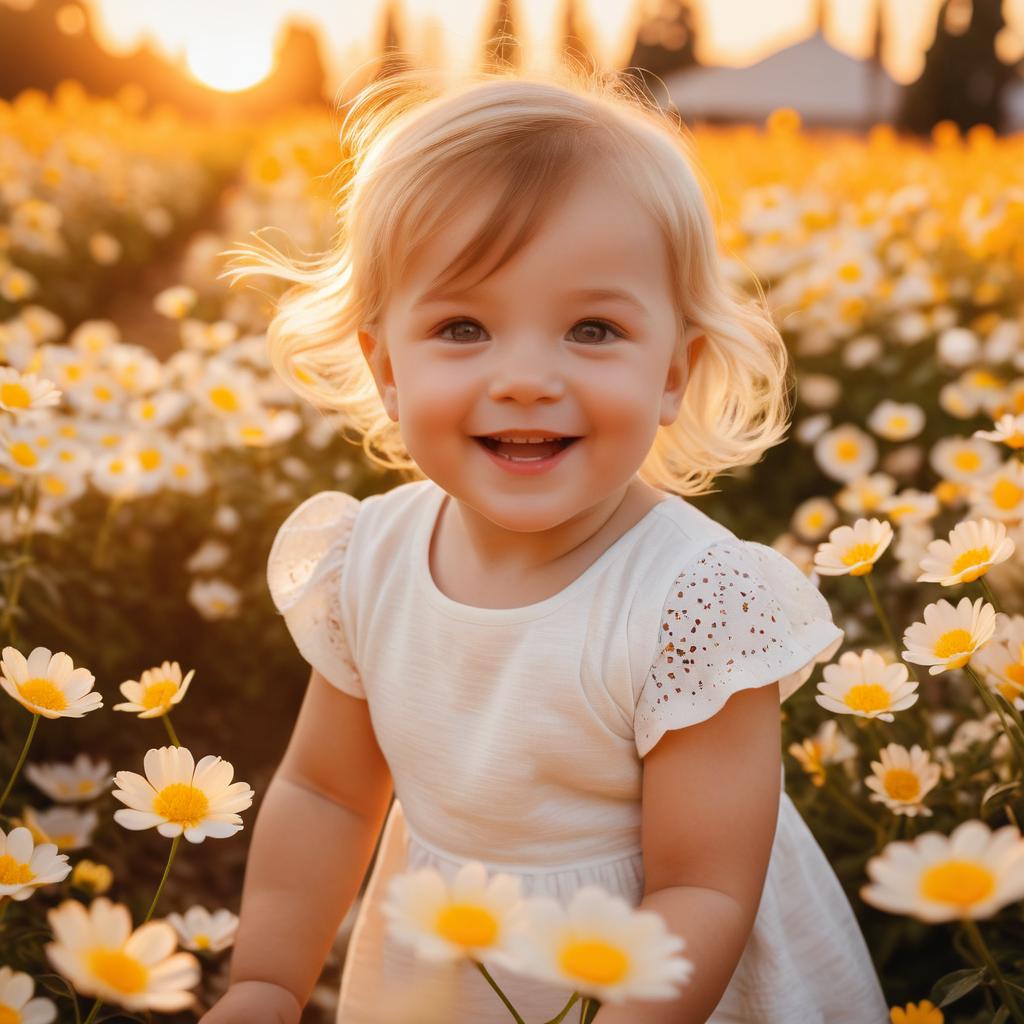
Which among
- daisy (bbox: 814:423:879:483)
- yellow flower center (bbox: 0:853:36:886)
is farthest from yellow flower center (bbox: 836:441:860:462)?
yellow flower center (bbox: 0:853:36:886)

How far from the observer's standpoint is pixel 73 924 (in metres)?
0.72

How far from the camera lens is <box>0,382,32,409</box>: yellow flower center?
1.48 m

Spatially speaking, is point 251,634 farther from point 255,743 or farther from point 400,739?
point 400,739

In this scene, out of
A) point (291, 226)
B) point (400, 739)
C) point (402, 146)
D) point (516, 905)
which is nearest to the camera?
point (516, 905)

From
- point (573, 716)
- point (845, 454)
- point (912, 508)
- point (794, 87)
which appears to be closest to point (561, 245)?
point (573, 716)

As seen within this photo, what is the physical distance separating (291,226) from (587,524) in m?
5.10

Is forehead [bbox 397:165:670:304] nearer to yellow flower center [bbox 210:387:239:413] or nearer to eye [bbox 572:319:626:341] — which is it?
eye [bbox 572:319:626:341]

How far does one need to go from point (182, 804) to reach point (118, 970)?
29cm

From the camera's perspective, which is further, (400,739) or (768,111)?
(768,111)

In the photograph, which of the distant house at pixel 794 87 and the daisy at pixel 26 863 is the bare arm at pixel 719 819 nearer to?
the daisy at pixel 26 863

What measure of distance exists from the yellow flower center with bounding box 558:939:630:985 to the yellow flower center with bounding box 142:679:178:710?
65cm

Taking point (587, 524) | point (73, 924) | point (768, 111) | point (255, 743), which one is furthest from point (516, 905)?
point (768, 111)

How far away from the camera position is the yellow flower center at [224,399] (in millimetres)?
2764

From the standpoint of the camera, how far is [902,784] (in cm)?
137
